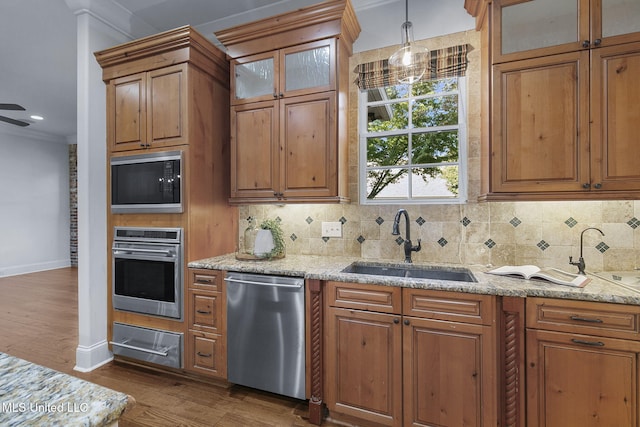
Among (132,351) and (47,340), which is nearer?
(132,351)

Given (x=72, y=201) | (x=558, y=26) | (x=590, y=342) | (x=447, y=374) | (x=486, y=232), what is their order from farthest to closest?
(x=72, y=201), (x=486, y=232), (x=558, y=26), (x=447, y=374), (x=590, y=342)

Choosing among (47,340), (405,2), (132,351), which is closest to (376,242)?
(405,2)

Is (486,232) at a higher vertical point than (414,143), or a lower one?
lower

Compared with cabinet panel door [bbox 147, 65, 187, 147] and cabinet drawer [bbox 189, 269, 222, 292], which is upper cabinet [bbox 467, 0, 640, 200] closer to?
cabinet drawer [bbox 189, 269, 222, 292]

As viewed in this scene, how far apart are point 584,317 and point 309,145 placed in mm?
1904

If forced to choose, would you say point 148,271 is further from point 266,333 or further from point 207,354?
point 266,333

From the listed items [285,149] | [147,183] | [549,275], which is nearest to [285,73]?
[285,149]

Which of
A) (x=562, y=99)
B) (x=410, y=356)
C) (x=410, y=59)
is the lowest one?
(x=410, y=356)

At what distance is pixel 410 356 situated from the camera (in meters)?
1.73

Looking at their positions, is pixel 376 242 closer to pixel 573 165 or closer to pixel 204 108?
pixel 573 165

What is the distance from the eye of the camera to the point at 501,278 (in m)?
1.80

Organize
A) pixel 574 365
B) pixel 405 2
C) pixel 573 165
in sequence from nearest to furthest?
pixel 574 365 → pixel 573 165 → pixel 405 2

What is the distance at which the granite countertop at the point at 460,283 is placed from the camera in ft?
4.91

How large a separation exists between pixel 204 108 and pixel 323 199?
126cm
